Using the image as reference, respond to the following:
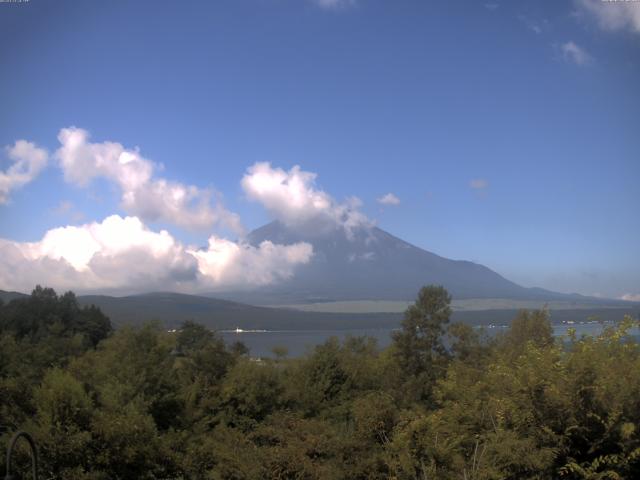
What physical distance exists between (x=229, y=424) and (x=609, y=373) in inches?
667

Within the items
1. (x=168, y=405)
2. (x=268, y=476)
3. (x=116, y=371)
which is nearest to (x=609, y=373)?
(x=268, y=476)

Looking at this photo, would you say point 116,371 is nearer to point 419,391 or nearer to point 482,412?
point 482,412

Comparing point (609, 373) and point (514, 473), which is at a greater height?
point (609, 373)

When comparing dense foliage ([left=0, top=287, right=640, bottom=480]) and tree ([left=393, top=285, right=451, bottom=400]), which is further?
tree ([left=393, top=285, right=451, bottom=400])

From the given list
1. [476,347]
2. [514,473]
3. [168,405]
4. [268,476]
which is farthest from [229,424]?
[476,347]

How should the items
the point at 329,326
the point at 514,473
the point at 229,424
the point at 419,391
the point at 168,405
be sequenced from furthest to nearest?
1. the point at 329,326
2. the point at 419,391
3. the point at 229,424
4. the point at 168,405
5. the point at 514,473

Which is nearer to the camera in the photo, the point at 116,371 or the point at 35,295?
the point at 116,371

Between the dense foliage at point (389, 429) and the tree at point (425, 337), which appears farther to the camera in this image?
the tree at point (425, 337)

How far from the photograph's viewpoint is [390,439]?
12523 millimetres

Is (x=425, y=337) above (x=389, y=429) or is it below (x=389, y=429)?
below

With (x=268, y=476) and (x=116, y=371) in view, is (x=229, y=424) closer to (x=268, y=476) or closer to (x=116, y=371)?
(x=116, y=371)

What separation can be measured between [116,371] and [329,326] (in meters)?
176

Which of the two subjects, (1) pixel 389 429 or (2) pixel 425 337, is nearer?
(1) pixel 389 429

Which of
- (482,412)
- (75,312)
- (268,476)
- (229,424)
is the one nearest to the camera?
(268,476)
